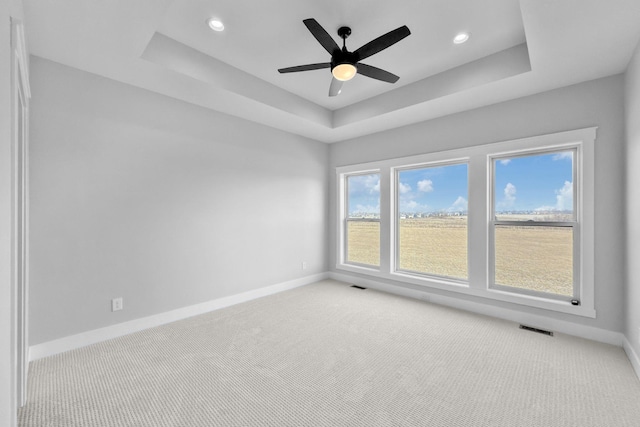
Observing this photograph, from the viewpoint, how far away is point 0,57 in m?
1.13

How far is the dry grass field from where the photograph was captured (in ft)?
10.1

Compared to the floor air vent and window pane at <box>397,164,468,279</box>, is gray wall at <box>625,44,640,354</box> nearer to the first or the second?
the floor air vent

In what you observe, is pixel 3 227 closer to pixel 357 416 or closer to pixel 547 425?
pixel 357 416

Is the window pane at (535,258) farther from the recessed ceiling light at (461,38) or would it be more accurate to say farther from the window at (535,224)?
the recessed ceiling light at (461,38)

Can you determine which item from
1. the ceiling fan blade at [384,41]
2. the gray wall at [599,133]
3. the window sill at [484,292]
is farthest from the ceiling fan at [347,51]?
the window sill at [484,292]

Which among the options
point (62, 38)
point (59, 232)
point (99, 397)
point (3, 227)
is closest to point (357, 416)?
point (99, 397)

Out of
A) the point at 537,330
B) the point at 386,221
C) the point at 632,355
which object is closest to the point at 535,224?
the point at 537,330

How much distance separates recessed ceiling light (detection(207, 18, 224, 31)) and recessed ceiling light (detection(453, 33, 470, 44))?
6.87 ft

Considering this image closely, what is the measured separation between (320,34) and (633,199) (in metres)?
2.86

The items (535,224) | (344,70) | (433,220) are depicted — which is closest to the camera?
(344,70)

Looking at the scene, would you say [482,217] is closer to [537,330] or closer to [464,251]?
[464,251]

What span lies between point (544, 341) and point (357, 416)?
217 cm

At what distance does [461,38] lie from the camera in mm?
2566

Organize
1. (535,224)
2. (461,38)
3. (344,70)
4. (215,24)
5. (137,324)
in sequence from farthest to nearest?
(535,224) < (137,324) < (461,38) < (215,24) < (344,70)
